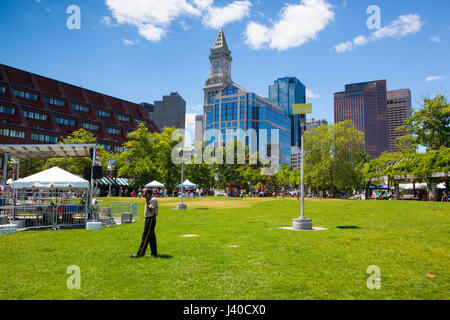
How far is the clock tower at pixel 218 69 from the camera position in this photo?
568ft

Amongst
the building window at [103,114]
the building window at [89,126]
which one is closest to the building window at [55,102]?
the building window at [89,126]

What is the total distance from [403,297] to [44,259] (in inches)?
326

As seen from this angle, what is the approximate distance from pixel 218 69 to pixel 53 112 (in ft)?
356

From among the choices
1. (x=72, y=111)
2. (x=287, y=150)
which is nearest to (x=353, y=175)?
(x=72, y=111)

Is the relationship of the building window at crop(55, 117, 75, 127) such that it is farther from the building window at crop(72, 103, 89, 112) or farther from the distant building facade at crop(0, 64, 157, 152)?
the building window at crop(72, 103, 89, 112)

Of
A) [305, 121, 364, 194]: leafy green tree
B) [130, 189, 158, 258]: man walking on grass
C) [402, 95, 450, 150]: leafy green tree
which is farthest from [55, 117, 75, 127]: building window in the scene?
[130, 189, 158, 258]: man walking on grass

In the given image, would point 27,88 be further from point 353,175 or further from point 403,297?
point 403,297

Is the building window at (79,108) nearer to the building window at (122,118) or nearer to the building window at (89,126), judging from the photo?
the building window at (89,126)

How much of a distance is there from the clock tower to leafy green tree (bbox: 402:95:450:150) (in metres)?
130

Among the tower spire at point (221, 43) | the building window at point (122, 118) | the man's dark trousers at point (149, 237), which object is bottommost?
the man's dark trousers at point (149, 237)

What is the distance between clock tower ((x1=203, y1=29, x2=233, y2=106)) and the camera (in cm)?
17312

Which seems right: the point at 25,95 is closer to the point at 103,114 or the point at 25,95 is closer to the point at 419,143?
the point at 103,114

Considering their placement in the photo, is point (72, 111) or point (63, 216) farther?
point (72, 111)

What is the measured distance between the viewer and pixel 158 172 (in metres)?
60.0
